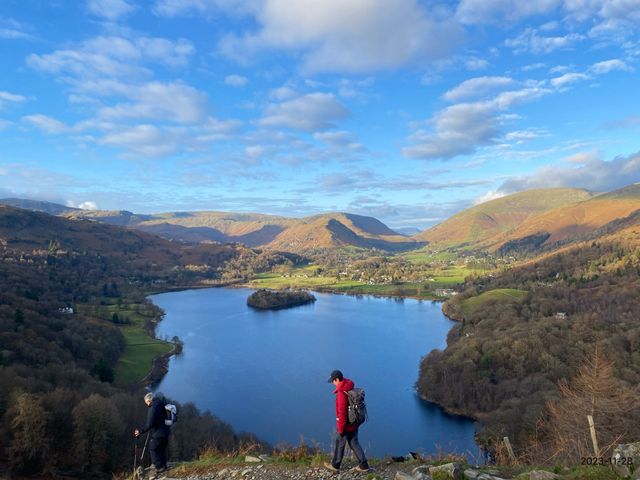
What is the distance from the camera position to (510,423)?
31016 mm

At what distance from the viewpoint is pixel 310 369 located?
52.8 metres

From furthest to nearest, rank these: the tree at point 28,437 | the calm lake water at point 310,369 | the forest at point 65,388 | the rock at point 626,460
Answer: the calm lake water at point 310,369
the forest at point 65,388
the tree at point 28,437
the rock at point 626,460

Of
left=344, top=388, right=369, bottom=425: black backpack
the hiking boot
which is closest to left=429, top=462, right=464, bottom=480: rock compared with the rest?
left=344, top=388, right=369, bottom=425: black backpack

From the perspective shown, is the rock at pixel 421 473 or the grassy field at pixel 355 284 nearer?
the rock at pixel 421 473

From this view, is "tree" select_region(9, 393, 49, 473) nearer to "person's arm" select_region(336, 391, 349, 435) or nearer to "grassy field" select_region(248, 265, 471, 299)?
"person's arm" select_region(336, 391, 349, 435)

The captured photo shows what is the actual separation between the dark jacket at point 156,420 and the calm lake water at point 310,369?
4.62m

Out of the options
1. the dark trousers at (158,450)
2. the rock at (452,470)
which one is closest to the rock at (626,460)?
the rock at (452,470)

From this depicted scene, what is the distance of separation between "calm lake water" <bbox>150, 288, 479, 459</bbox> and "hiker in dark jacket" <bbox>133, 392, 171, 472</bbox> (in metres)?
4.37

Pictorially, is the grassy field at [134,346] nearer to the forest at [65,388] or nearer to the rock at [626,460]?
the forest at [65,388]

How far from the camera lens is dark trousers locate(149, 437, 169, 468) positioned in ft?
29.4

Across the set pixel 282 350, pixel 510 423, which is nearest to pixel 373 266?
pixel 282 350

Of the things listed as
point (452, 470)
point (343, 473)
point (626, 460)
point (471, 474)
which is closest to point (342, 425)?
point (343, 473)

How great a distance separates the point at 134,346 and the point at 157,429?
185 feet

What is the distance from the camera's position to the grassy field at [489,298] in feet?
252
